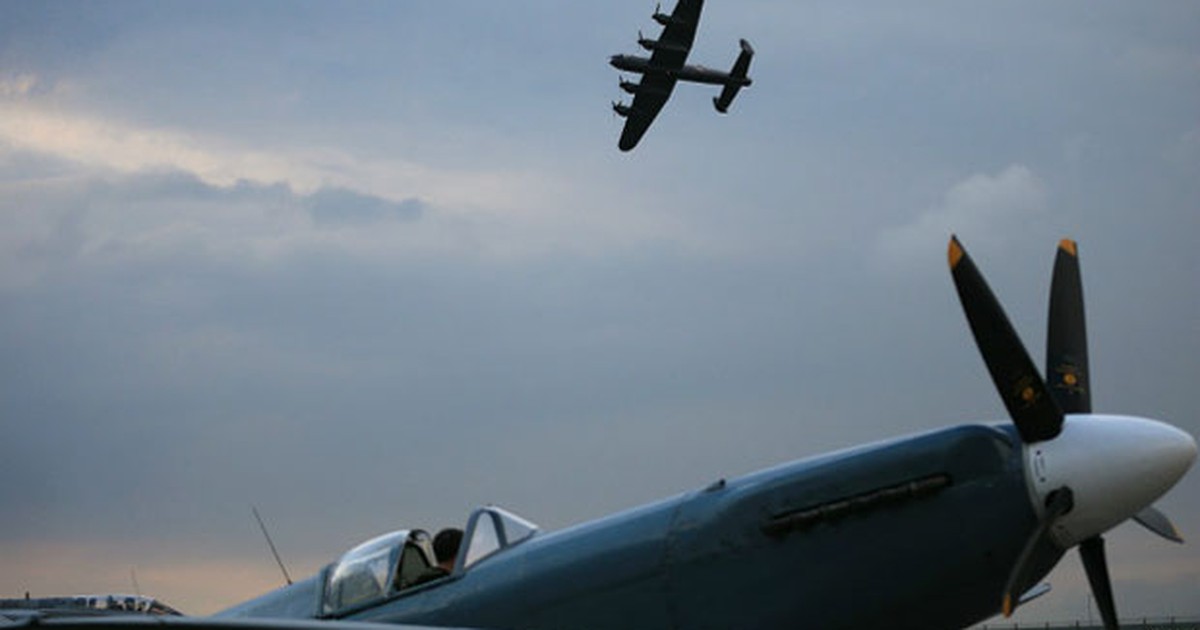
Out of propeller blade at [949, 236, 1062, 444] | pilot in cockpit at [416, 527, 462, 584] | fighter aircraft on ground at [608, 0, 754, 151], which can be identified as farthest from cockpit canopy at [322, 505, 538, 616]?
fighter aircraft on ground at [608, 0, 754, 151]

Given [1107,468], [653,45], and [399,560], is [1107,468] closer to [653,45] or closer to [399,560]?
[399,560]

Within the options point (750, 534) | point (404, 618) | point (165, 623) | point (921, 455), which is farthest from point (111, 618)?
point (921, 455)

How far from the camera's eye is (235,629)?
26.4 ft

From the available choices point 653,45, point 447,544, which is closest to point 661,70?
point 653,45

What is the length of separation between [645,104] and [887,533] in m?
54.8

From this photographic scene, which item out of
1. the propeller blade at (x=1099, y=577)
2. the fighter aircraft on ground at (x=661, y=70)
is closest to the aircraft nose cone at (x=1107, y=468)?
the propeller blade at (x=1099, y=577)

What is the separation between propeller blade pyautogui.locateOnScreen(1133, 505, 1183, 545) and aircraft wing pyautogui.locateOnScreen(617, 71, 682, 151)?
2049 inches

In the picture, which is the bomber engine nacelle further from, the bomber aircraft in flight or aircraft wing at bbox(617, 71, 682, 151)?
the bomber aircraft in flight

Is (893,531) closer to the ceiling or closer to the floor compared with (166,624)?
closer to the floor

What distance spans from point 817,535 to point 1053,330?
2562 mm

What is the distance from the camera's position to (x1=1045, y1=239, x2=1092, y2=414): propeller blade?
10203mm

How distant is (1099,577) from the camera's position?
955 centimetres

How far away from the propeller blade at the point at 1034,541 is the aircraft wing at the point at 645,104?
5367 centimetres

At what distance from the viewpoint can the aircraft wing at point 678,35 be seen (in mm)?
60406
